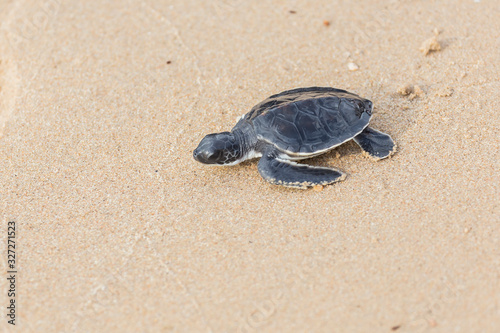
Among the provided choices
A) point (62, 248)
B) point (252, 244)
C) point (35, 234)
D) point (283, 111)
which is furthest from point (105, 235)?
point (283, 111)

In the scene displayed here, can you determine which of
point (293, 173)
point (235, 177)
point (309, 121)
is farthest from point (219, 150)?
point (309, 121)

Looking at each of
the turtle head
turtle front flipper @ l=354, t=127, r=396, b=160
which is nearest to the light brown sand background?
turtle front flipper @ l=354, t=127, r=396, b=160

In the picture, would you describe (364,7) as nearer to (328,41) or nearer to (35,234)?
(328,41)

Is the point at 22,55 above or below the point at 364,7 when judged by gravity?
below

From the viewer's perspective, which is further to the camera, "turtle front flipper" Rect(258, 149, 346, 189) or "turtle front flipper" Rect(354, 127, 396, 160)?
"turtle front flipper" Rect(354, 127, 396, 160)

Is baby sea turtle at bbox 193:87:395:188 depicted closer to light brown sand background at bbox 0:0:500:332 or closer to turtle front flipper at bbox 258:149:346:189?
turtle front flipper at bbox 258:149:346:189

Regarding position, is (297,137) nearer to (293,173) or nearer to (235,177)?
(293,173)
